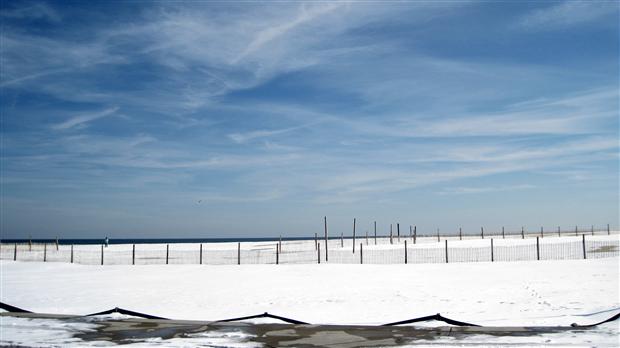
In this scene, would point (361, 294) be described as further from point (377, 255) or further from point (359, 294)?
point (377, 255)

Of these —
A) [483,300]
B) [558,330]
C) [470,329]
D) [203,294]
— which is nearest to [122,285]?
[203,294]

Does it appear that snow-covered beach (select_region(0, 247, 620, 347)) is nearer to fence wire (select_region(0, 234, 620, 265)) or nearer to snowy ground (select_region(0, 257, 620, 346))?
snowy ground (select_region(0, 257, 620, 346))

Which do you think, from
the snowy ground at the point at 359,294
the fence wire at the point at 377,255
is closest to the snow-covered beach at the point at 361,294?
the snowy ground at the point at 359,294

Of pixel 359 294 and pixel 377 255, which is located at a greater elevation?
pixel 359 294

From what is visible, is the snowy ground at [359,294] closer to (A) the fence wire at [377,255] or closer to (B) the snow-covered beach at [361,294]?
(B) the snow-covered beach at [361,294]

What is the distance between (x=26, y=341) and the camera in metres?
10.7

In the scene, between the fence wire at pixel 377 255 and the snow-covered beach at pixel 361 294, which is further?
the fence wire at pixel 377 255

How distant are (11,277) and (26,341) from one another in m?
21.5

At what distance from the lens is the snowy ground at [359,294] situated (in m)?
14.2

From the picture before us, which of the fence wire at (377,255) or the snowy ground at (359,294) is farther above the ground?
the snowy ground at (359,294)

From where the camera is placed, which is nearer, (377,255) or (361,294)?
(361,294)

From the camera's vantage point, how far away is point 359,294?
18781 mm

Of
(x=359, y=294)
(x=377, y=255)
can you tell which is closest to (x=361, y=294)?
(x=359, y=294)

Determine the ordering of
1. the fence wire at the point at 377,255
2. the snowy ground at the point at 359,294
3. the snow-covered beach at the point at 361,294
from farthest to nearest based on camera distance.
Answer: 1. the fence wire at the point at 377,255
2. the snowy ground at the point at 359,294
3. the snow-covered beach at the point at 361,294
